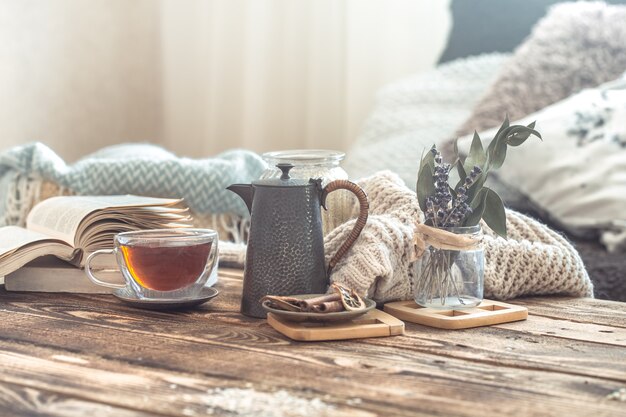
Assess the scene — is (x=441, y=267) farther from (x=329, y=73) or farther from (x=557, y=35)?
(x=329, y=73)

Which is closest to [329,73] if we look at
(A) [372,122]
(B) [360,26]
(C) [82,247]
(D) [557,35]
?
(B) [360,26]

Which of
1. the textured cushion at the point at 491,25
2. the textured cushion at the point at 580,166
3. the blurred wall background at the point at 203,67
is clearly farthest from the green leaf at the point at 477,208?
the blurred wall background at the point at 203,67

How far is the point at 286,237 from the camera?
3.20ft

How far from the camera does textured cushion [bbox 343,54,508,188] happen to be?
215 cm

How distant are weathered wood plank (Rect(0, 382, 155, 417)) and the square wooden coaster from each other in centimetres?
39

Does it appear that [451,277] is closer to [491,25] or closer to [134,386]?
[134,386]

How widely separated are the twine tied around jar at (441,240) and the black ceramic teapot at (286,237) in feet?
0.23

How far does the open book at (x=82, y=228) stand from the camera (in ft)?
3.70

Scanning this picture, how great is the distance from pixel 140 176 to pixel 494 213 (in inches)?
35.0

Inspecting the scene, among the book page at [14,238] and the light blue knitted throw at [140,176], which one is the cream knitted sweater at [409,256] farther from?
the light blue knitted throw at [140,176]

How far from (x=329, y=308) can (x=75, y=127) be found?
7.31ft

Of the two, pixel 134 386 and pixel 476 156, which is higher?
pixel 476 156

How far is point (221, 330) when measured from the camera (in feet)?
3.05

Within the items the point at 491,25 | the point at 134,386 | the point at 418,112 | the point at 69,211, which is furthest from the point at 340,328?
the point at 491,25
